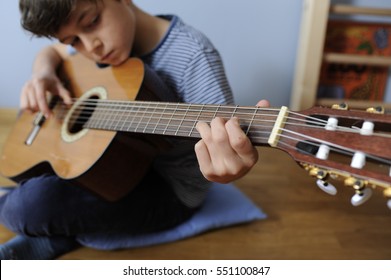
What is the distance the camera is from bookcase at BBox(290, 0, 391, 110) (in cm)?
131

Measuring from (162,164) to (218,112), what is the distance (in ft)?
1.33

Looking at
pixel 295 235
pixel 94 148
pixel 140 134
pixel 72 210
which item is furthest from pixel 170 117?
pixel 295 235

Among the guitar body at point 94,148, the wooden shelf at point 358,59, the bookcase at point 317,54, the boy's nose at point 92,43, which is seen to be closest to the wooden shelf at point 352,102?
the bookcase at point 317,54

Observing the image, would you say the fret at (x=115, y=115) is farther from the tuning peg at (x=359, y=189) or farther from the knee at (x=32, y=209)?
the tuning peg at (x=359, y=189)

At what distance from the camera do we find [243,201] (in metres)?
1.14

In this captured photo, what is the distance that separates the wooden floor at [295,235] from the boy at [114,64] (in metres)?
0.08

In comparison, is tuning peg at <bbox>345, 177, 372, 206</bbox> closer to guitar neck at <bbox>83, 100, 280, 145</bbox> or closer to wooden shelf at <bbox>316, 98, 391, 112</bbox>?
guitar neck at <bbox>83, 100, 280, 145</bbox>

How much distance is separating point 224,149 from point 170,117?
0.15 metres

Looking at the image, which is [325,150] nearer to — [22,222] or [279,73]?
[22,222]

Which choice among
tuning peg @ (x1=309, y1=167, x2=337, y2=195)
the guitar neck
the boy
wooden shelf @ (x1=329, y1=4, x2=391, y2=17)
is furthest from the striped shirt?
wooden shelf @ (x1=329, y1=4, x2=391, y2=17)

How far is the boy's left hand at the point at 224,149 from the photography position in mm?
545

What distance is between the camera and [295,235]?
104cm

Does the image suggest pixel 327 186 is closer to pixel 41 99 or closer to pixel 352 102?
pixel 41 99
